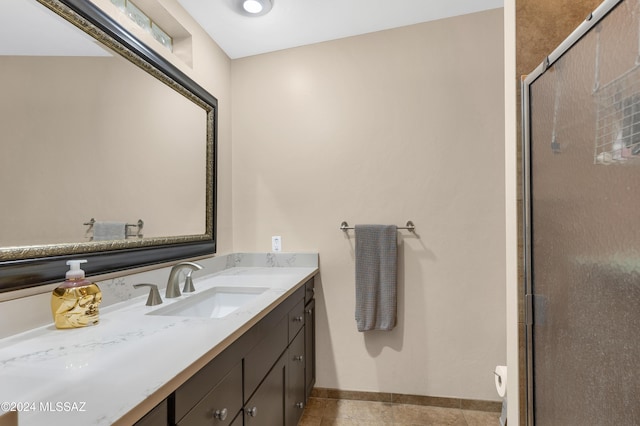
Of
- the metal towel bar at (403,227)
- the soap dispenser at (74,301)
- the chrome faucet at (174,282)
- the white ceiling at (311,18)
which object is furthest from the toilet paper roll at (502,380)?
the white ceiling at (311,18)

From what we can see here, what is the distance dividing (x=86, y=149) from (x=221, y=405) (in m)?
1.01

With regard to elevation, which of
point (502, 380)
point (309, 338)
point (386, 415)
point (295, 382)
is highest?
point (502, 380)

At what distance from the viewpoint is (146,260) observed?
57.2 inches

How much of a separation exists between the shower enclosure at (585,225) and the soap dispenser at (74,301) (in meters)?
1.42

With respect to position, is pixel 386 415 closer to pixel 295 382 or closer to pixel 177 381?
pixel 295 382

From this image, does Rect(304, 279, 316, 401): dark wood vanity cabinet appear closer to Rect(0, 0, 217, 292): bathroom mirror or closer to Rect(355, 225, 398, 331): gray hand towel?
Rect(355, 225, 398, 331): gray hand towel

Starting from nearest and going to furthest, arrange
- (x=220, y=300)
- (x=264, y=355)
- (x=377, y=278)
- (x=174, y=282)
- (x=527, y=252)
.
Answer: (x=527, y=252) → (x=264, y=355) → (x=174, y=282) → (x=220, y=300) → (x=377, y=278)

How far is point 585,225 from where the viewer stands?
817 millimetres

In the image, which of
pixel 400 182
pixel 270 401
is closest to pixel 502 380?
pixel 270 401

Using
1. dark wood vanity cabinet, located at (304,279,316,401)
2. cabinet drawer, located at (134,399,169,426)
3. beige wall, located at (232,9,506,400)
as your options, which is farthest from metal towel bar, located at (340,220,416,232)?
cabinet drawer, located at (134,399,169,426)

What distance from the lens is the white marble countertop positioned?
1.90 feet

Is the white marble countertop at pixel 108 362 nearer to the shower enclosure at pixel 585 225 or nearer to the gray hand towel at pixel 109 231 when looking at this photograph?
the gray hand towel at pixel 109 231

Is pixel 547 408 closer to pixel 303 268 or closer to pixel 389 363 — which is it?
pixel 389 363

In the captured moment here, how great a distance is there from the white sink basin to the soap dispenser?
46cm
